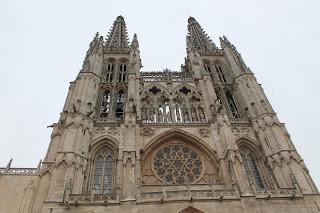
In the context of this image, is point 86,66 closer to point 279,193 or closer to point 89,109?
point 89,109

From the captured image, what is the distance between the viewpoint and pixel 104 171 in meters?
20.0

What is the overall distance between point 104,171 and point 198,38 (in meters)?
21.9

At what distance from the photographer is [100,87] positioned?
2673 centimetres

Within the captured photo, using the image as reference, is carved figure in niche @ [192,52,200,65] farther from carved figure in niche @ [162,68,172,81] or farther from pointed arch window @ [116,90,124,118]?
pointed arch window @ [116,90,124,118]

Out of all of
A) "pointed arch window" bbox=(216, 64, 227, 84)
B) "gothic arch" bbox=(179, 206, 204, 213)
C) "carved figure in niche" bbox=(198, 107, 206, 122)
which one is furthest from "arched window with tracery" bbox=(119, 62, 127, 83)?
"gothic arch" bbox=(179, 206, 204, 213)

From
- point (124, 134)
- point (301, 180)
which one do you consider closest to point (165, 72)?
point (124, 134)

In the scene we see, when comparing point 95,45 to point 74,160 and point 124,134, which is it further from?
point 74,160

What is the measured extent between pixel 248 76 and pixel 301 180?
429 inches

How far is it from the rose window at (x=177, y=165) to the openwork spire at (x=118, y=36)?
1475 cm

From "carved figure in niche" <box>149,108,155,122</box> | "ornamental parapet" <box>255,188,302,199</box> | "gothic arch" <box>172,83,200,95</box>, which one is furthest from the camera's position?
"gothic arch" <box>172,83,200,95</box>

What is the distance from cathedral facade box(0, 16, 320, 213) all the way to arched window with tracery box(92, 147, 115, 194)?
7 centimetres

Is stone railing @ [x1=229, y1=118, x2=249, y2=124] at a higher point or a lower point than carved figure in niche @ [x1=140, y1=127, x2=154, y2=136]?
higher

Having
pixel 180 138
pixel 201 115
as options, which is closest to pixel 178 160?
pixel 180 138

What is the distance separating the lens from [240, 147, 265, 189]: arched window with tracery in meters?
20.1
